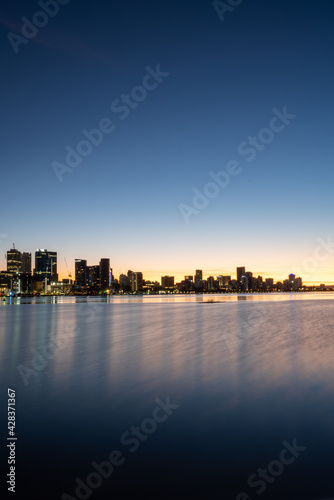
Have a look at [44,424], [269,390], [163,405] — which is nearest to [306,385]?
[269,390]

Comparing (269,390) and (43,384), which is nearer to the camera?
(269,390)

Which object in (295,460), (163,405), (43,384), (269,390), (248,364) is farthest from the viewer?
(248,364)

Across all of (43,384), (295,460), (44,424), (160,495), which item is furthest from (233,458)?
(43,384)

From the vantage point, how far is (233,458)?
792cm

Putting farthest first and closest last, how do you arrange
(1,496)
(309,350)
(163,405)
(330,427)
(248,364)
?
(309,350) < (248,364) < (163,405) < (330,427) < (1,496)

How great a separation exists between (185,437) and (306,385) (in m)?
7.29

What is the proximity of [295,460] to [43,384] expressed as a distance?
10272 mm

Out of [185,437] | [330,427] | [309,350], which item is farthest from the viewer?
[309,350]

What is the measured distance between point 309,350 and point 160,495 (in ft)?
63.4

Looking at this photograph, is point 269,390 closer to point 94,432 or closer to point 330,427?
point 330,427

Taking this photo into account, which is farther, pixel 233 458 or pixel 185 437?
pixel 185 437

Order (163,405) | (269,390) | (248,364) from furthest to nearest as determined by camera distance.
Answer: (248,364)
(269,390)
(163,405)

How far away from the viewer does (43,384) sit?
48.4 feet

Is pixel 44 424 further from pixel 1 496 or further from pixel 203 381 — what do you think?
pixel 203 381
